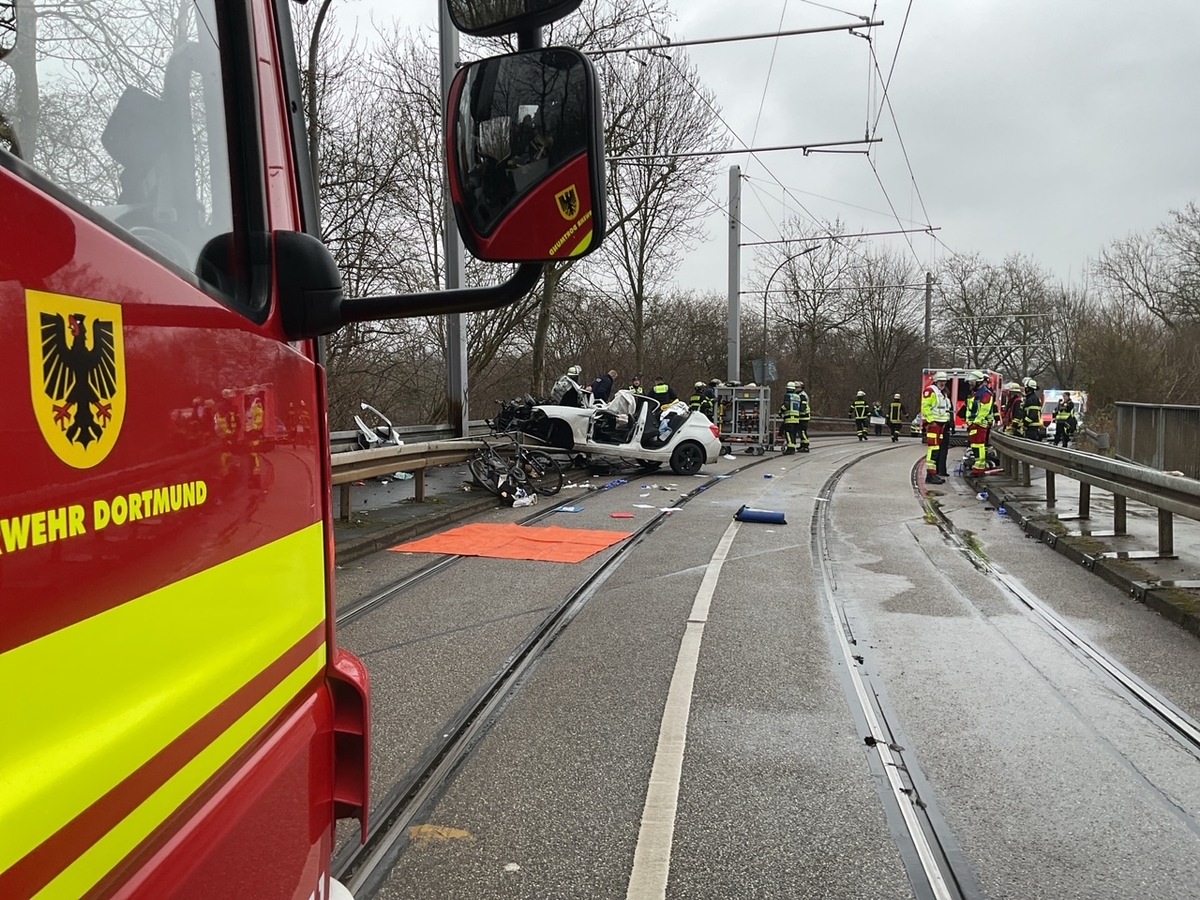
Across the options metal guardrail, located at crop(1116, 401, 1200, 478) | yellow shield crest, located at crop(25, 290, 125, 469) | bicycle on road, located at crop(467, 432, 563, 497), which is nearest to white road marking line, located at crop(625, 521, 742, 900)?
yellow shield crest, located at crop(25, 290, 125, 469)

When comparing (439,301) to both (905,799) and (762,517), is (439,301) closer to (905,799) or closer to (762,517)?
(905,799)

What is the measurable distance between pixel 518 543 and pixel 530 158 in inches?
304

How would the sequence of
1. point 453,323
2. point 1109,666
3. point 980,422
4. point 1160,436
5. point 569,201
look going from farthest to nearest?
point 1160,436
point 980,422
point 453,323
point 1109,666
point 569,201

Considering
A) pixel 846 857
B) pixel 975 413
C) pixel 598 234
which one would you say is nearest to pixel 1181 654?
pixel 846 857

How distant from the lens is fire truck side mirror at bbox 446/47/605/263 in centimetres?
168

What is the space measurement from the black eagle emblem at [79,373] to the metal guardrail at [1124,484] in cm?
756

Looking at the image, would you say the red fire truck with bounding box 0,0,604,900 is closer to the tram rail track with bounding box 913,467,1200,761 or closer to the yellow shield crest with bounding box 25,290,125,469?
the yellow shield crest with bounding box 25,290,125,469

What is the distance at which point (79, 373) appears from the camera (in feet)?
3.25

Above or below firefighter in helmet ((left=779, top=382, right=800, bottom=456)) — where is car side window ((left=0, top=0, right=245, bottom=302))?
above

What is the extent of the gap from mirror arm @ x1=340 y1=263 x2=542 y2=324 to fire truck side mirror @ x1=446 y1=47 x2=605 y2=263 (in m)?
0.05

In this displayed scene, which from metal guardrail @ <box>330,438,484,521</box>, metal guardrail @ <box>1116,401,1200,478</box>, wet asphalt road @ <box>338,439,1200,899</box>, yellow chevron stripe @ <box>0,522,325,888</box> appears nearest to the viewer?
yellow chevron stripe @ <box>0,522,325,888</box>

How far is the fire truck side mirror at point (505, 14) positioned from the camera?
1.74m

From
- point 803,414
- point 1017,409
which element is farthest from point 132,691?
point 803,414

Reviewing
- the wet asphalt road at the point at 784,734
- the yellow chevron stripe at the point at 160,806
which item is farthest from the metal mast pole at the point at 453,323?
the yellow chevron stripe at the point at 160,806
